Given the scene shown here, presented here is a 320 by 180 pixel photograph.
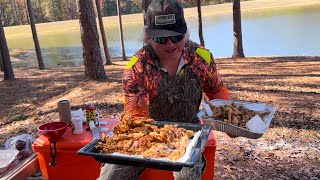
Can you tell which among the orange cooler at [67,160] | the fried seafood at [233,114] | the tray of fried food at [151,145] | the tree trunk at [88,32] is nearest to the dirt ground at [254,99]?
the tree trunk at [88,32]

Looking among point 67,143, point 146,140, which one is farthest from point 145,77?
point 67,143

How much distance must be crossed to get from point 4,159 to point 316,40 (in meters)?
21.6

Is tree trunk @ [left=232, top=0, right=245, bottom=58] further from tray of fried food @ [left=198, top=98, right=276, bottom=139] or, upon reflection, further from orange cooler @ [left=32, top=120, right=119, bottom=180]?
tray of fried food @ [left=198, top=98, right=276, bottom=139]

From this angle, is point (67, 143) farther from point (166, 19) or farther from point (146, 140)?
point (166, 19)

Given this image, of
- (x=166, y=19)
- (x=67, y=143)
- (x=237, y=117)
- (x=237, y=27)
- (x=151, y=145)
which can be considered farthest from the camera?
(x=237, y=27)

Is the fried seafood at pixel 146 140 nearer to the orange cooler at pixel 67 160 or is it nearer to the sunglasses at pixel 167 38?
the sunglasses at pixel 167 38

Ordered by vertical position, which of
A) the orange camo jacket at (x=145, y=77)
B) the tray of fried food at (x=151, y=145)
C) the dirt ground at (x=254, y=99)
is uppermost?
the orange camo jacket at (x=145, y=77)

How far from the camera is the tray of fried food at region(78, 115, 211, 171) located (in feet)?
6.10

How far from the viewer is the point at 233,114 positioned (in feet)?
8.28

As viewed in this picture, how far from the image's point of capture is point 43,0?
Answer: 81.7 metres

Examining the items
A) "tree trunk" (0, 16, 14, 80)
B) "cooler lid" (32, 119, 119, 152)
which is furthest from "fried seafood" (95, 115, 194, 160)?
"tree trunk" (0, 16, 14, 80)

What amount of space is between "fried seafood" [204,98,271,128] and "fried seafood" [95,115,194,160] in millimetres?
446

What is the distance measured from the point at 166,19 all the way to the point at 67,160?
2026 millimetres

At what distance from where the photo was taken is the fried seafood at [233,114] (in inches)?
97.2
